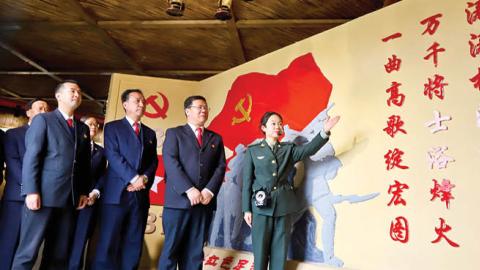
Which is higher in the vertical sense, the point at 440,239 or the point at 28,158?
the point at 28,158

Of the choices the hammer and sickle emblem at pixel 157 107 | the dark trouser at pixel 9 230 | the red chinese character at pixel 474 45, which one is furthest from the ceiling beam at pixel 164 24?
the dark trouser at pixel 9 230

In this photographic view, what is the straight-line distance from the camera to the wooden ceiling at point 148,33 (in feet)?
10.9

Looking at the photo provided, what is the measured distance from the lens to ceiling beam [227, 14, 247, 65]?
11.7 feet

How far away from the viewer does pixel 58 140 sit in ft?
7.38

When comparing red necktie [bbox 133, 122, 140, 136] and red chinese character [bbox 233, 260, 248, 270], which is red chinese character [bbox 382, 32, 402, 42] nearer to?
red necktie [bbox 133, 122, 140, 136]

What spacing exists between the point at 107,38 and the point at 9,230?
215 cm

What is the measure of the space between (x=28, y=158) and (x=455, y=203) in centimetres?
232

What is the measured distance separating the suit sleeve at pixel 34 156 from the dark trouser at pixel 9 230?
0.76 metres

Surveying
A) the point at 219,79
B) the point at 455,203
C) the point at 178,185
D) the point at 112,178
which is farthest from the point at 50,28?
the point at 455,203

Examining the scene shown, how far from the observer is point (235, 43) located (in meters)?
3.94

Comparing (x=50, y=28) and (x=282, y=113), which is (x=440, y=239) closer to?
(x=282, y=113)

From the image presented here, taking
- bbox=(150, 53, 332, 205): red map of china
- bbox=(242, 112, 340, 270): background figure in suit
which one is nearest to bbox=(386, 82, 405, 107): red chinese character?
bbox=(242, 112, 340, 270): background figure in suit

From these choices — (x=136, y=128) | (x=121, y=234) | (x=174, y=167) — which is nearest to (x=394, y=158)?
(x=174, y=167)

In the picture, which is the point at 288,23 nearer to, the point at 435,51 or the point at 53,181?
the point at 435,51
